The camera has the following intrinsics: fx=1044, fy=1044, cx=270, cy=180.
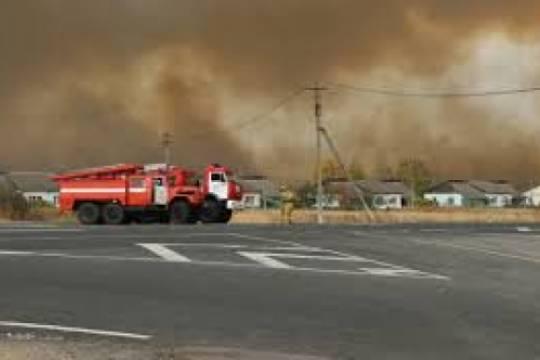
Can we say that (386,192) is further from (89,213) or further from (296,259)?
(296,259)

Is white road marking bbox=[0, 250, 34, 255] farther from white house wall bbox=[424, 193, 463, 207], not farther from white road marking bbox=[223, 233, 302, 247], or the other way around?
white house wall bbox=[424, 193, 463, 207]

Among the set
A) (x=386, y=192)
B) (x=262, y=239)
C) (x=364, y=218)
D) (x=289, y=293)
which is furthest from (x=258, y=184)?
(x=289, y=293)

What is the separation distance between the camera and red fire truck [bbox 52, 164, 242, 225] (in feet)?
149

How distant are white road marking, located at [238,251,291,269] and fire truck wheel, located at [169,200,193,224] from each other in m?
23.6

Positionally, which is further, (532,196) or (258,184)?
(532,196)

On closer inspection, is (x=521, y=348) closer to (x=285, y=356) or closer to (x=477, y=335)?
(x=477, y=335)

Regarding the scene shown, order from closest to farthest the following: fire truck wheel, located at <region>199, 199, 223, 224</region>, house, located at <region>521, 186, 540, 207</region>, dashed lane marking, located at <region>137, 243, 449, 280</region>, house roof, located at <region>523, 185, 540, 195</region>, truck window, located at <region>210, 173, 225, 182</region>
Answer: dashed lane marking, located at <region>137, 243, 449, 280</region>
fire truck wheel, located at <region>199, 199, 223, 224</region>
truck window, located at <region>210, 173, 225, 182</region>
house, located at <region>521, 186, 540, 207</region>
house roof, located at <region>523, 185, 540, 195</region>

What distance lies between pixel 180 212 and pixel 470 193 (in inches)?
5182

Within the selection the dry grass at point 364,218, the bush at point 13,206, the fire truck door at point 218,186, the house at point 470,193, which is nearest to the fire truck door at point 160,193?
the fire truck door at point 218,186

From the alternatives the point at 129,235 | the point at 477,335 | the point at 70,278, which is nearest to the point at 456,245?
the point at 129,235

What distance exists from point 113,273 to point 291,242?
831cm

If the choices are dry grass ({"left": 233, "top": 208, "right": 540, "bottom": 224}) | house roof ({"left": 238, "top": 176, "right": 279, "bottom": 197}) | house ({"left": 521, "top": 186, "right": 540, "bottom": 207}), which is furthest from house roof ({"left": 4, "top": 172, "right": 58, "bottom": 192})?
house ({"left": 521, "top": 186, "right": 540, "bottom": 207})

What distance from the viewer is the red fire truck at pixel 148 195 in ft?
149

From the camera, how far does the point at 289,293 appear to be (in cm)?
1530
